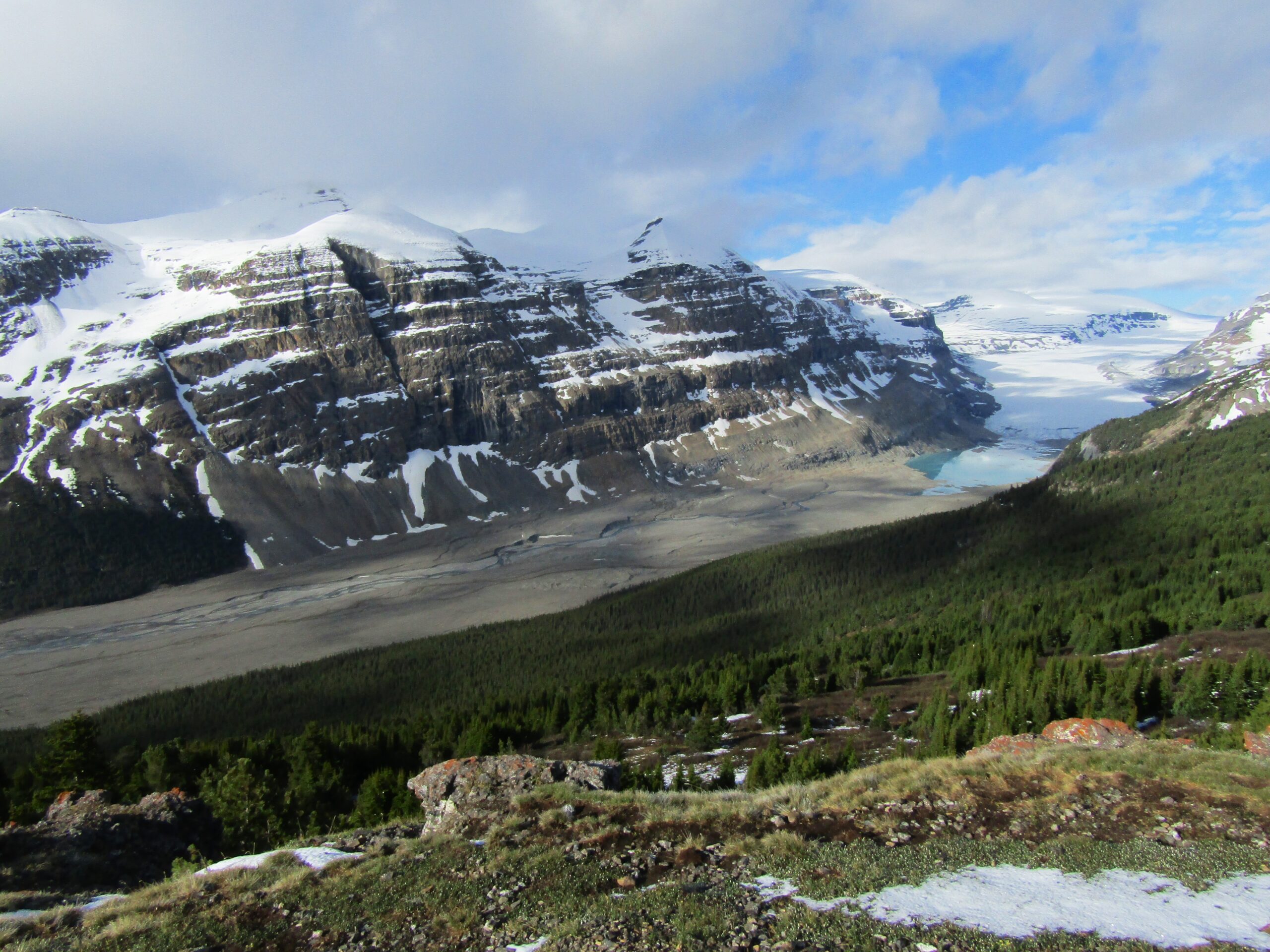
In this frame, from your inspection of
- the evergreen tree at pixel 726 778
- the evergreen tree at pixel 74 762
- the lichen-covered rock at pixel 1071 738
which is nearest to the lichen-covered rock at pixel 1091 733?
the lichen-covered rock at pixel 1071 738

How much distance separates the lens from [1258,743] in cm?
2417

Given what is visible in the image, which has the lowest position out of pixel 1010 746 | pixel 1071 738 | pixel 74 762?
pixel 74 762

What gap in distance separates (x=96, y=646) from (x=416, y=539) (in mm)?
65845

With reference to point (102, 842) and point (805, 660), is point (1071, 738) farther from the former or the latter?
point (805, 660)

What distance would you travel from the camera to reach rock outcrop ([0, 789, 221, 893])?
69.7ft

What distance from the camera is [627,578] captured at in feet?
450

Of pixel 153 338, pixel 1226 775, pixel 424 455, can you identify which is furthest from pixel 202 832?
pixel 153 338

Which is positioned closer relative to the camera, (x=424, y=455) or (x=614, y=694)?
(x=614, y=694)

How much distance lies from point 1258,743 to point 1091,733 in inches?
215

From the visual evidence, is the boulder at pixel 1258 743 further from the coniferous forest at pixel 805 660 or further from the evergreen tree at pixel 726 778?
the evergreen tree at pixel 726 778

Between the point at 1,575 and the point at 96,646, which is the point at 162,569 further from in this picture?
the point at 96,646

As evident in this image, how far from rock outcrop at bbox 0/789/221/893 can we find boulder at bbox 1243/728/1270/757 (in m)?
35.4

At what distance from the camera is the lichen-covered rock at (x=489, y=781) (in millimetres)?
20891

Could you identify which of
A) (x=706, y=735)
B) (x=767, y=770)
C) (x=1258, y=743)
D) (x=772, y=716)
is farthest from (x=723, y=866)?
(x=772, y=716)
